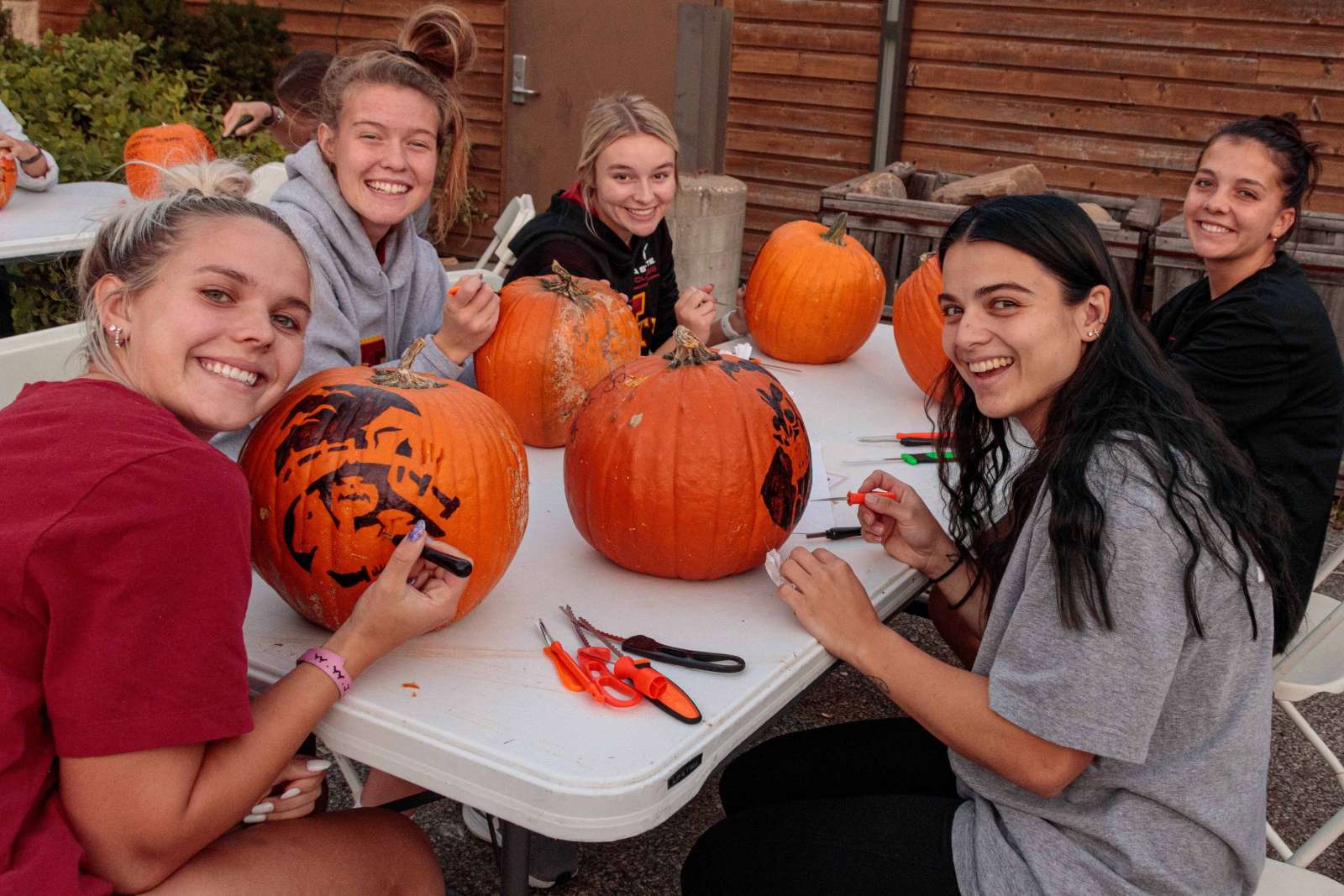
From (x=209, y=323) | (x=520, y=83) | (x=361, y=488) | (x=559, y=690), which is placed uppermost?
(x=520, y=83)

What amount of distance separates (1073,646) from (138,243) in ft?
4.28

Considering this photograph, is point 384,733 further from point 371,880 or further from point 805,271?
point 805,271

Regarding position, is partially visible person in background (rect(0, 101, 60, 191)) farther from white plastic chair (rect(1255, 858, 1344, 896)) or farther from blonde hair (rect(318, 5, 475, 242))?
white plastic chair (rect(1255, 858, 1344, 896))

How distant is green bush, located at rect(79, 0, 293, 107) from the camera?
314 inches

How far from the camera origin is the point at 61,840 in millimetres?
1183

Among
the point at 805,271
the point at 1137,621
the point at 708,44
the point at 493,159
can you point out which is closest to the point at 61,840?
the point at 1137,621

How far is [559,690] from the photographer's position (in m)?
1.42

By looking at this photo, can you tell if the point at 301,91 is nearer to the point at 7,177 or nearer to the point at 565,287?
the point at 7,177

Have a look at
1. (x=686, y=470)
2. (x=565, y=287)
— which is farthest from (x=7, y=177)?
(x=686, y=470)

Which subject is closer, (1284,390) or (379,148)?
(379,148)

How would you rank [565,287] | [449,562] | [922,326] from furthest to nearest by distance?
[922,326]
[565,287]
[449,562]

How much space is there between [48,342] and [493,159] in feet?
20.2

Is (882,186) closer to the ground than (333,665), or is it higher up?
higher up

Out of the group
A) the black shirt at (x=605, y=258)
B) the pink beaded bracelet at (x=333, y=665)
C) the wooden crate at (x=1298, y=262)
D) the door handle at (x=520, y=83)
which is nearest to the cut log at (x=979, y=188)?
the wooden crate at (x=1298, y=262)
